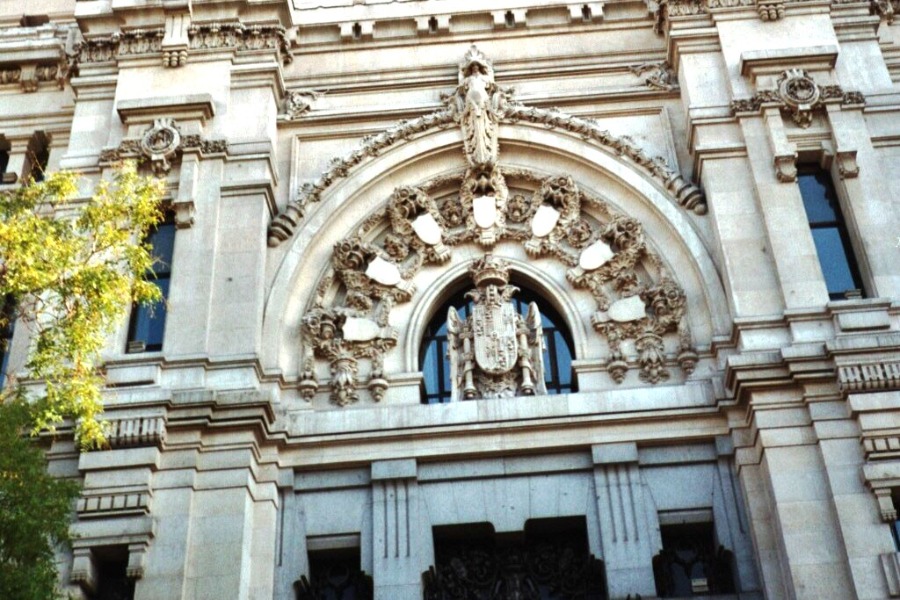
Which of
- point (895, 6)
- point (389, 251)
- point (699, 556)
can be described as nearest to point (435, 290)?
point (389, 251)

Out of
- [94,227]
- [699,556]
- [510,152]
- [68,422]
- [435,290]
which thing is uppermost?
[510,152]

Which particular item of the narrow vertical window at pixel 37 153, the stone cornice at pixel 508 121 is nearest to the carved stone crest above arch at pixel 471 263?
the stone cornice at pixel 508 121

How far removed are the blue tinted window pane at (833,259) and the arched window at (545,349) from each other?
5062 millimetres

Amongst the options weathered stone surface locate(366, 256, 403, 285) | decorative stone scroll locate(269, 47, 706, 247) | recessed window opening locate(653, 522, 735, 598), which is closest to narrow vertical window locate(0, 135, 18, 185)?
decorative stone scroll locate(269, 47, 706, 247)

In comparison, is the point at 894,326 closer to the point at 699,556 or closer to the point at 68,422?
the point at 699,556

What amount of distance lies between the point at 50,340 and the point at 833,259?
1425 cm

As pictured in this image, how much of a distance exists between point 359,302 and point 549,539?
6.03 m

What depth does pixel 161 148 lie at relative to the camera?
2338 cm

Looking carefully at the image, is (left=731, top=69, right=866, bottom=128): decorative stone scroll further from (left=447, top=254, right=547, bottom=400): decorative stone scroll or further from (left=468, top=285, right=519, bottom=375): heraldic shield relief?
(left=468, top=285, right=519, bottom=375): heraldic shield relief

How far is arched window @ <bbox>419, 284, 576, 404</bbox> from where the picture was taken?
875 inches

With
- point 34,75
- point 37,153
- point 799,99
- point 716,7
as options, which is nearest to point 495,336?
point 799,99

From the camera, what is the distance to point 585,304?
74.3 ft

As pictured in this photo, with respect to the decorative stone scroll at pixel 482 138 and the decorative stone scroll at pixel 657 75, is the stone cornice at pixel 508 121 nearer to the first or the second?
the decorative stone scroll at pixel 482 138

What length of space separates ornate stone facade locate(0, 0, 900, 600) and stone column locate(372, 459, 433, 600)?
5 centimetres
